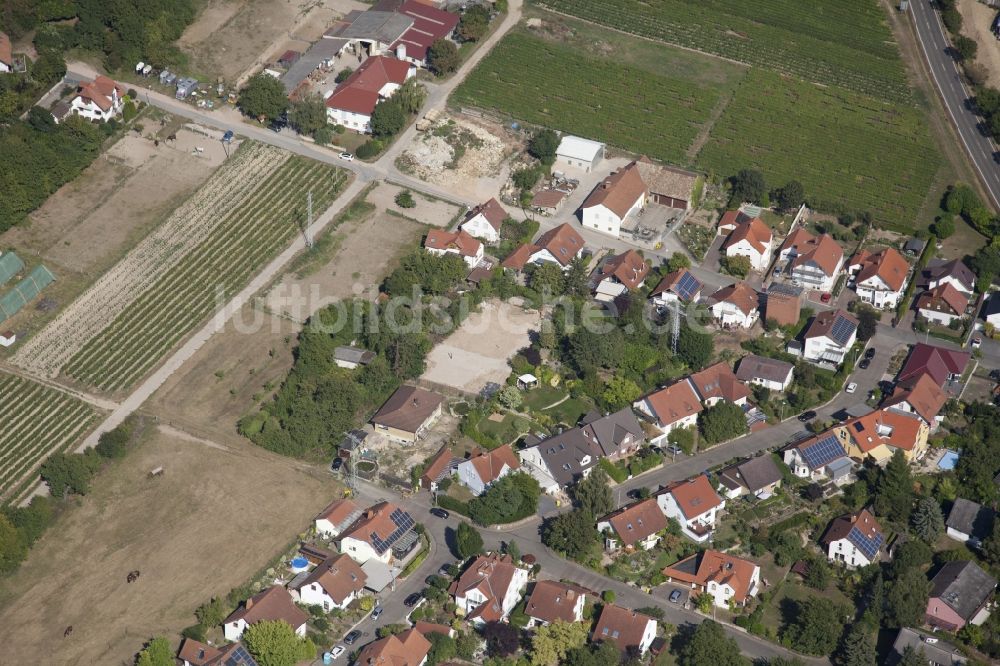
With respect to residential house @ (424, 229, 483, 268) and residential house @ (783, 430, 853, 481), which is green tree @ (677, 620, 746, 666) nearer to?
residential house @ (783, 430, 853, 481)

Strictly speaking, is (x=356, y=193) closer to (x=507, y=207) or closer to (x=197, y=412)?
(x=507, y=207)

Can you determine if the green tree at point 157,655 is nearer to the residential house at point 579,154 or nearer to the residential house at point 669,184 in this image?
the residential house at point 669,184

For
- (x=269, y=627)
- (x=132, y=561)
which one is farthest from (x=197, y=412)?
(x=269, y=627)

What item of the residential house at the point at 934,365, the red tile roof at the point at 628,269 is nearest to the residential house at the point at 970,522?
the residential house at the point at 934,365

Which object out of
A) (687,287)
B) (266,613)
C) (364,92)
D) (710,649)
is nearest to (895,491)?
(710,649)

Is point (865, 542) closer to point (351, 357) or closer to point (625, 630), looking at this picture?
point (625, 630)

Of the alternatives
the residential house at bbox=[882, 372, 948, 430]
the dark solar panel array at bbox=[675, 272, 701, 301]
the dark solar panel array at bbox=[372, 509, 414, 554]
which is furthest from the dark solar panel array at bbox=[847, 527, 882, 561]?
the dark solar panel array at bbox=[372, 509, 414, 554]
